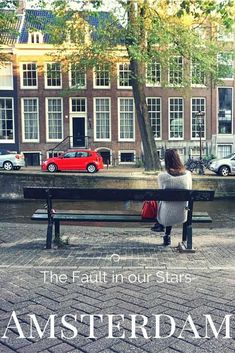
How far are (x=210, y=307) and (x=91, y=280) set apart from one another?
1185mm

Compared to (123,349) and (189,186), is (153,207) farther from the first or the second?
(123,349)

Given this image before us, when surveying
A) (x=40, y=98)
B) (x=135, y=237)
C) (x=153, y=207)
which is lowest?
(x=135, y=237)

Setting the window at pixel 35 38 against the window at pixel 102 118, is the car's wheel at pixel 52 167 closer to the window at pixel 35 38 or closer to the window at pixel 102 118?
the window at pixel 102 118

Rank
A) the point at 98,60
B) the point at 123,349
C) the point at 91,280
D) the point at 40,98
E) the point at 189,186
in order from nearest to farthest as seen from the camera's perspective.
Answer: the point at 123,349, the point at 91,280, the point at 189,186, the point at 98,60, the point at 40,98

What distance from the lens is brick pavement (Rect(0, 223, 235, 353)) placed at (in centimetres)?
281

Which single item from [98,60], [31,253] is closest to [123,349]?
[31,253]

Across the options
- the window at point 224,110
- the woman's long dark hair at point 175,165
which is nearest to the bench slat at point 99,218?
the woman's long dark hair at point 175,165

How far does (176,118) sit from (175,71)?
12.0 m

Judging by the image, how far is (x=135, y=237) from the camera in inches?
251

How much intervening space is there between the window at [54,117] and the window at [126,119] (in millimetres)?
4318

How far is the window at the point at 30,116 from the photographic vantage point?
105 feet

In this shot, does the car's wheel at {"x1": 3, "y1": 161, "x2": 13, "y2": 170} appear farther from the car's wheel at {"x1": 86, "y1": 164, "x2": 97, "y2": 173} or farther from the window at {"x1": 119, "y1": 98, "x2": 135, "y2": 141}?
the window at {"x1": 119, "y1": 98, "x2": 135, "y2": 141}

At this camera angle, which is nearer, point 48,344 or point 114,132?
point 48,344

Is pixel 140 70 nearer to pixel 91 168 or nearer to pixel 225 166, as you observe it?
pixel 225 166
